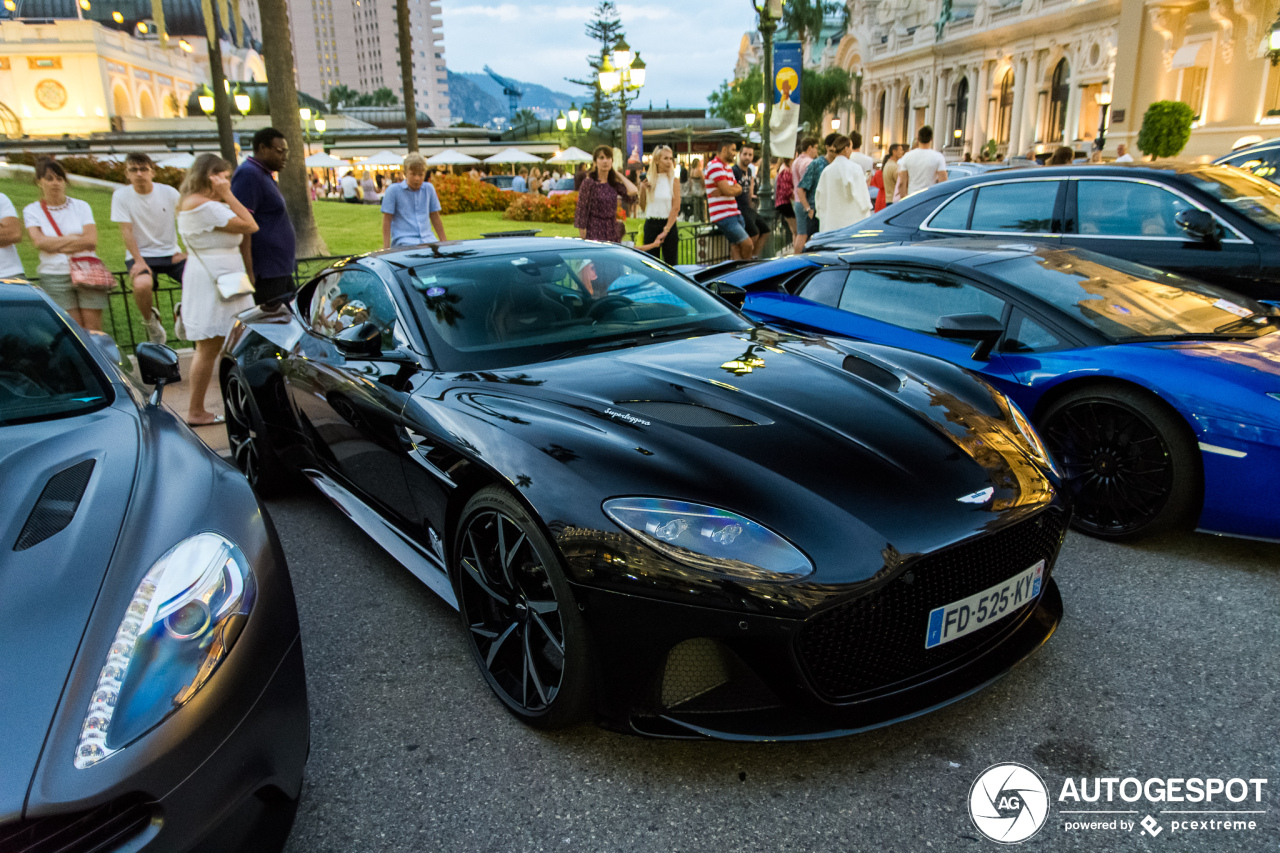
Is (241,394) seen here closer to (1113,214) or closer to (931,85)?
(1113,214)

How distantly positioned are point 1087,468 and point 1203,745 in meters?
1.58

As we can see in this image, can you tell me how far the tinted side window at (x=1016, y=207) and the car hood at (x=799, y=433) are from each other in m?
3.28

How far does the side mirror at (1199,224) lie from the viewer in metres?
5.29

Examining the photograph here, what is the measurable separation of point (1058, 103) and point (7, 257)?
56196mm

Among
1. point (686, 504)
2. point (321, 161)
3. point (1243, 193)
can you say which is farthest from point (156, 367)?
point (321, 161)

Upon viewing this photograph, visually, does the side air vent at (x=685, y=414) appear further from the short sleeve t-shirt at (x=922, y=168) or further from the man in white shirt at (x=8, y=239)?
the short sleeve t-shirt at (x=922, y=168)

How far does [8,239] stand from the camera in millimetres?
5945

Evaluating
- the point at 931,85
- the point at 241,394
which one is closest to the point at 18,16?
the point at 931,85

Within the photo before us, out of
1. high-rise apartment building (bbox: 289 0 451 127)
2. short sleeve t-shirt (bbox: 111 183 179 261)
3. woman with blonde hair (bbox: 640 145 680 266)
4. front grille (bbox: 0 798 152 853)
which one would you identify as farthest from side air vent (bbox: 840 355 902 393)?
high-rise apartment building (bbox: 289 0 451 127)

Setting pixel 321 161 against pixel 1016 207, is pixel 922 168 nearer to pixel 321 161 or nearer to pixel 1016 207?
pixel 1016 207

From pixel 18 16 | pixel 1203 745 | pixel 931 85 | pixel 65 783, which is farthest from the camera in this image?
pixel 18 16

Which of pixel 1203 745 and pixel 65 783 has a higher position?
pixel 65 783

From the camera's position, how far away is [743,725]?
2170 millimetres

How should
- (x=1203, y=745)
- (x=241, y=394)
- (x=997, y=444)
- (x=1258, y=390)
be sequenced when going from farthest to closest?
(x=241, y=394), (x=1258, y=390), (x=997, y=444), (x=1203, y=745)
